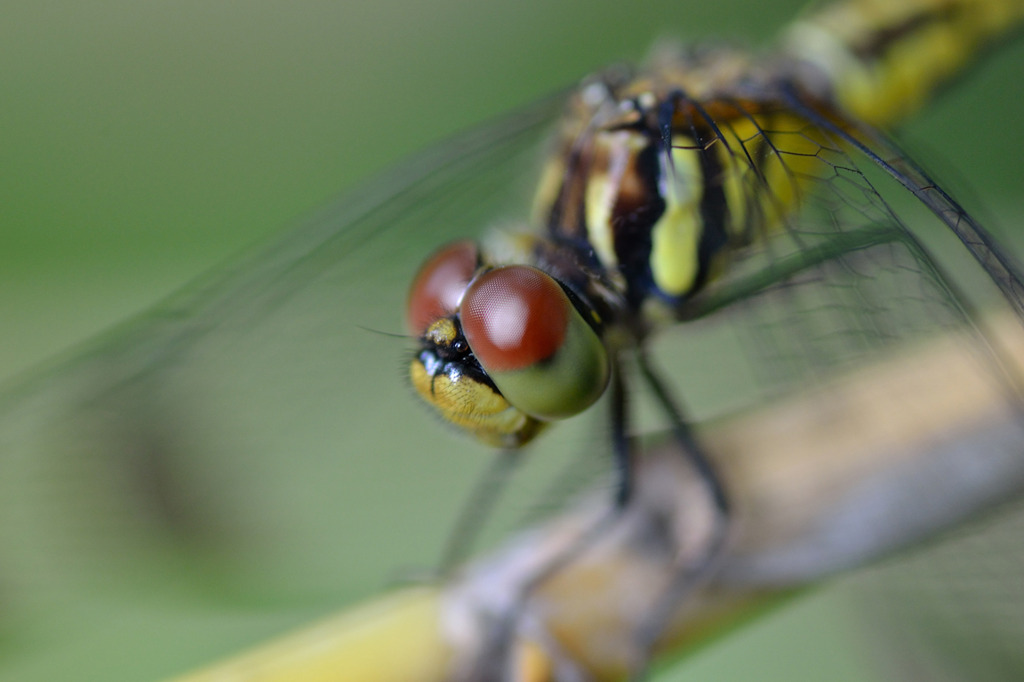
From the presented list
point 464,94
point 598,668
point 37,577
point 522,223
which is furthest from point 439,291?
point 464,94

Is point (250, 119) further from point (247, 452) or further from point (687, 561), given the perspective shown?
point (687, 561)

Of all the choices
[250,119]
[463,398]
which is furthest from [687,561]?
[250,119]

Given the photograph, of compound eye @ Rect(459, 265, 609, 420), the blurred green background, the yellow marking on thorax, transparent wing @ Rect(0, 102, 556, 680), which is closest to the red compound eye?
compound eye @ Rect(459, 265, 609, 420)

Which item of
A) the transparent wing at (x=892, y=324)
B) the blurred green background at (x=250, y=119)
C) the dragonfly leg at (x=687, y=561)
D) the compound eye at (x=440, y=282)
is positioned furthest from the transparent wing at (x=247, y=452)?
the blurred green background at (x=250, y=119)

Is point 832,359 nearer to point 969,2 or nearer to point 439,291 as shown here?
point 439,291

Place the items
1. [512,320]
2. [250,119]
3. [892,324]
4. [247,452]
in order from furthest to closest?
[250,119] → [247,452] → [892,324] → [512,320]

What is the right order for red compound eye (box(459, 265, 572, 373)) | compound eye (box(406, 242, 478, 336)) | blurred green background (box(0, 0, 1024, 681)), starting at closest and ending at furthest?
1. red compound eye (box(459, 265, 572, 373))
2. compound eye (box(406, 242, 478, 336))
3. blurred green background (box(0, 0, 1024, 681))

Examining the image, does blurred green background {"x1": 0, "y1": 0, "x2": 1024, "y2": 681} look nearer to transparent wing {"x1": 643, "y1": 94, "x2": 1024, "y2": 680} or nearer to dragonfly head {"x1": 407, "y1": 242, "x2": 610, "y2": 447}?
transparent wing {"x1": 643, "y1": 94, "x2": 1024, "y2": 680}
